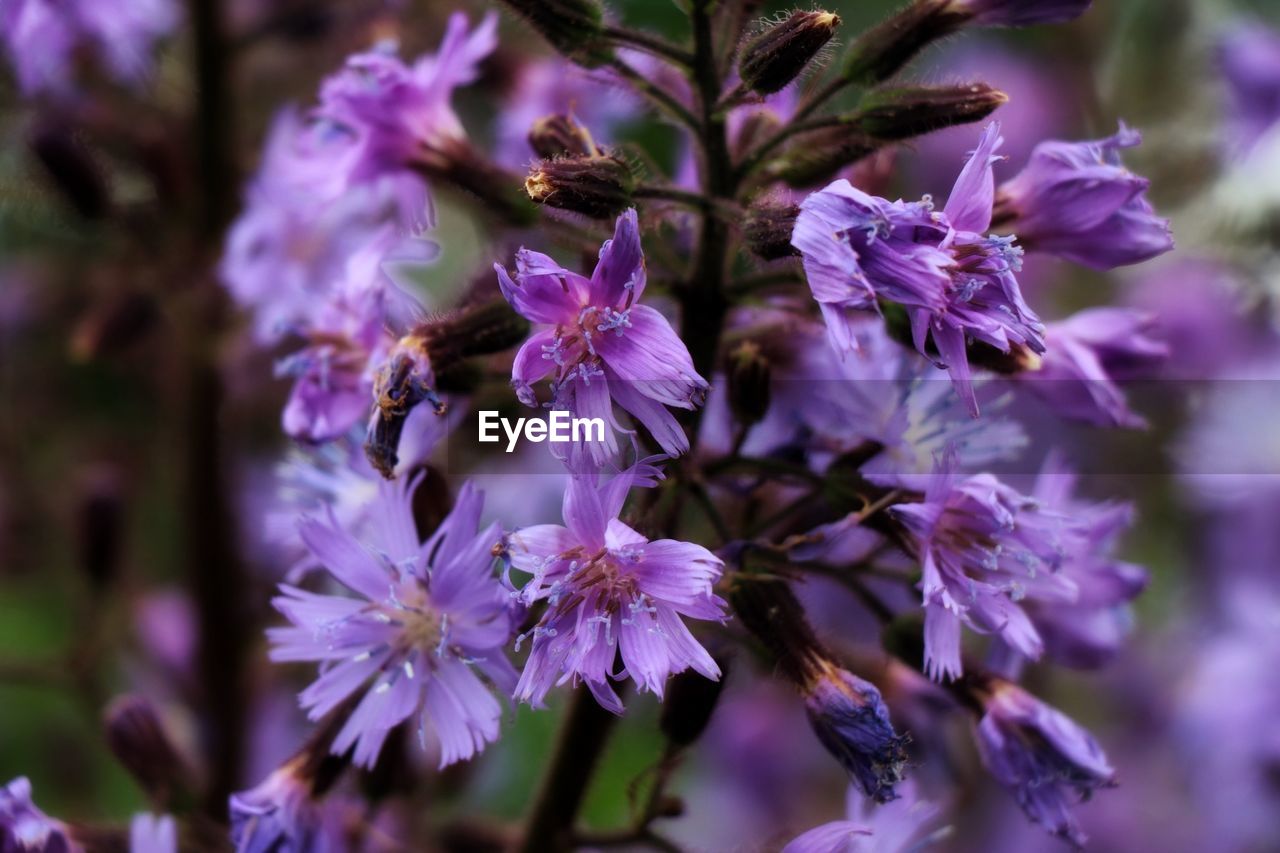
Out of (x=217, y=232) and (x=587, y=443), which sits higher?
(x=217, y=232)

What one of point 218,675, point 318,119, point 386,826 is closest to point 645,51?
point 318,119

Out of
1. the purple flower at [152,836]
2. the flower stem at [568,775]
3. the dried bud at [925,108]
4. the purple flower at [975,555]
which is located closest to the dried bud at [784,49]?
the dried bud at [925,108]

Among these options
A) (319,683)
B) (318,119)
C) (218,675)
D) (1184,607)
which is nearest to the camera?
(319,683)

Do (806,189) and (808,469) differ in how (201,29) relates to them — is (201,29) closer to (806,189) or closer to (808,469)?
(806,189)

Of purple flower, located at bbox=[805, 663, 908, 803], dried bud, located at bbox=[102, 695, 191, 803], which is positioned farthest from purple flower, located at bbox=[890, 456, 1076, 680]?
dried bud, located at bbox=[102, 695, 191, 803]

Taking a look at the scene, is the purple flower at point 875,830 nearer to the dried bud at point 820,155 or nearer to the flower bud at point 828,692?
the flower bud at point 828,692

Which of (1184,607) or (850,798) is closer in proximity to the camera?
(850,798)

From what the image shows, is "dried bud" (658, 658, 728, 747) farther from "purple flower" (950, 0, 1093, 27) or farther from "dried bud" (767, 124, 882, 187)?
"purple flower" (950, 0, 1093, 27)

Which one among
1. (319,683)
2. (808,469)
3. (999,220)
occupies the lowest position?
(319,683)
